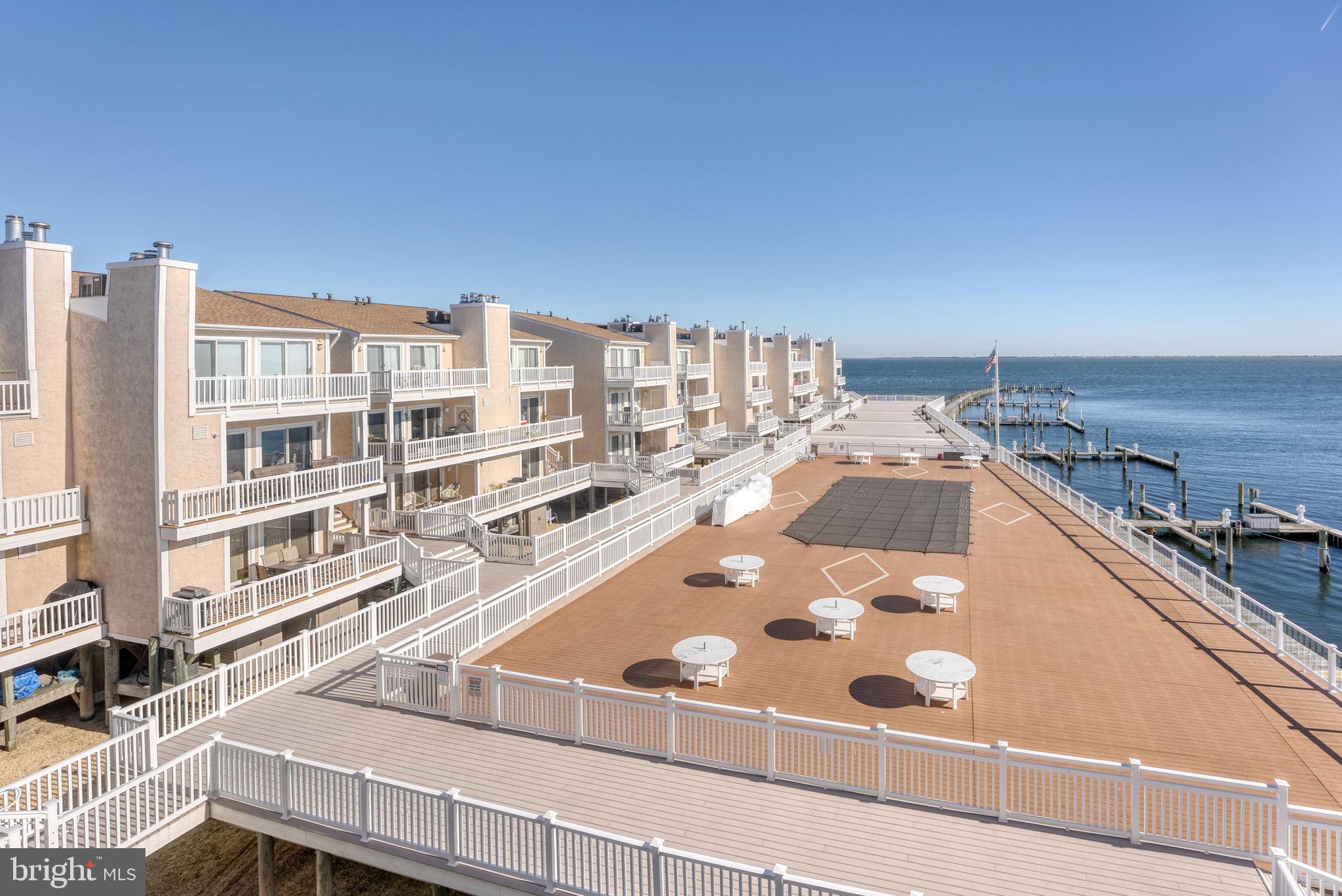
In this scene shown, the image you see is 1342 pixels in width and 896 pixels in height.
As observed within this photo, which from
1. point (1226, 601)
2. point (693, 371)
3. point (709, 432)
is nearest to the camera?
point (1226, 601)

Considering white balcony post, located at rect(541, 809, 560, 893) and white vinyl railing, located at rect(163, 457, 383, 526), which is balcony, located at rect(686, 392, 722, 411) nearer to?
white vinyl railing, located at rect(163, 457, 383, 526)

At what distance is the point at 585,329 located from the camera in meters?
39.5

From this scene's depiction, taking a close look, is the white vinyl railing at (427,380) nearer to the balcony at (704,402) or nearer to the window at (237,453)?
the window at (237,453)

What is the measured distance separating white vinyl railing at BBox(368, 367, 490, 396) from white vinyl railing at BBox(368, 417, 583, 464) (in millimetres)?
1663

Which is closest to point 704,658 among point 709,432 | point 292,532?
point 292,532

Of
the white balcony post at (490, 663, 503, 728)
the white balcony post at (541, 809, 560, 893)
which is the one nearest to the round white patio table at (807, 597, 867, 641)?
the white balcony post at (490, 663, 503, 728)

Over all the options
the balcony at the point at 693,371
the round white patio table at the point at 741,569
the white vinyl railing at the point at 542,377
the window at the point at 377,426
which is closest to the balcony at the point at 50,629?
the window at the point at 377,426

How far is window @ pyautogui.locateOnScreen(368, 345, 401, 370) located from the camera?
2356 centimetres

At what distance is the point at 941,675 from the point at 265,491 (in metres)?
14.7

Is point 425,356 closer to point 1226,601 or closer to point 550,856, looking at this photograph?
point 550,856

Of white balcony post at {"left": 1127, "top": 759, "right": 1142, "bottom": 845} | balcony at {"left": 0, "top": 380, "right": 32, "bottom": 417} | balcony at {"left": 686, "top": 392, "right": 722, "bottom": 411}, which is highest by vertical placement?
balcony at {"left": 686, "top": 392, "right": 722, "bottom": 411}

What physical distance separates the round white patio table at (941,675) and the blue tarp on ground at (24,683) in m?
17.4

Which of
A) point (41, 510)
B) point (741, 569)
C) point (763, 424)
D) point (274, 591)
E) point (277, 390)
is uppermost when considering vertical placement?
point (277, 390)

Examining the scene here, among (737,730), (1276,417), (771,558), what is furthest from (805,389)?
(1276,417)
